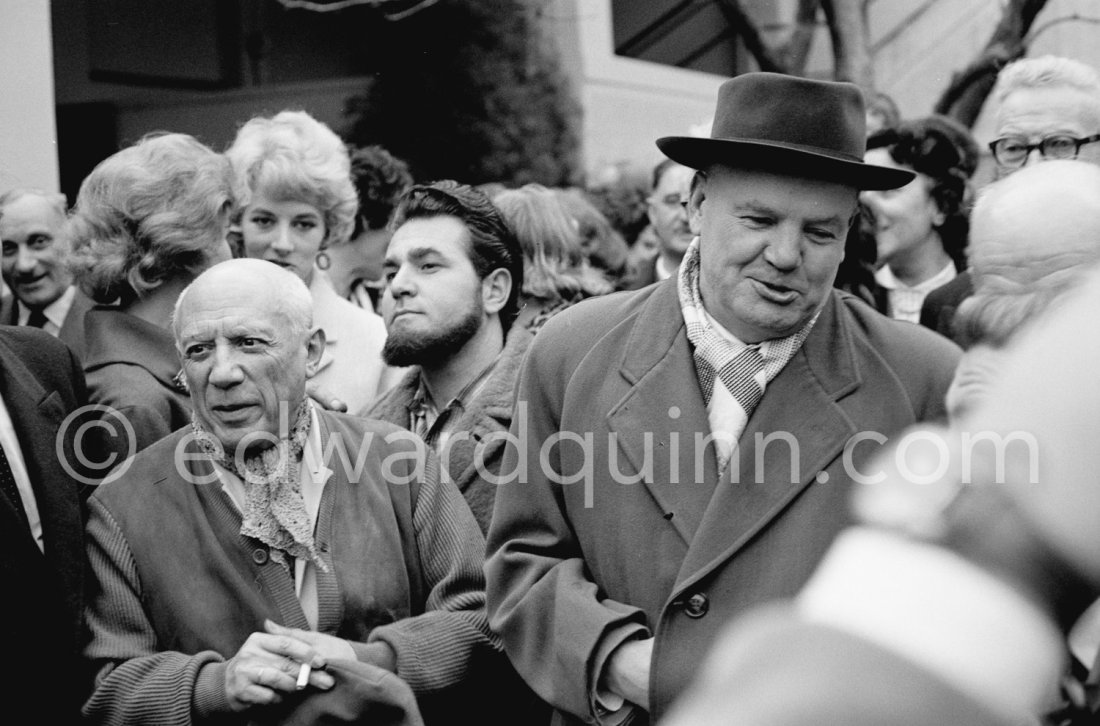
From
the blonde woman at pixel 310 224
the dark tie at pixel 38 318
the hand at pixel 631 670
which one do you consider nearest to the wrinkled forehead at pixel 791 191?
the hand at pixel 631 670

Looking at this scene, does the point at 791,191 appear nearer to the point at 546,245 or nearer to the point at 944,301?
the point at 944,301

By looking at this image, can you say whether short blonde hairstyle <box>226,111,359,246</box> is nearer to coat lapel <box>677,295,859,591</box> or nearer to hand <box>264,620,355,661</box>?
hand <box>264,620,355,661</box>

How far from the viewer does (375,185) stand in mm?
6098

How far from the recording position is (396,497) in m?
3.53

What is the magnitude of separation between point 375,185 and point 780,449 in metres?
3.59

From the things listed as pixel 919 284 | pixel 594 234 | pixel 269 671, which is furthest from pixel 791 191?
pixel 594 234

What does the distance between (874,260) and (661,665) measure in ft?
8.18

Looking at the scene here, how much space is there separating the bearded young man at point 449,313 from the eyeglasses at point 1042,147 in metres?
1.59

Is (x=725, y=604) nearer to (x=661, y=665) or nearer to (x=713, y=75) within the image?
(x=661, y=665)

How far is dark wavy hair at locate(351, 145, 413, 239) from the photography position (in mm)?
6074

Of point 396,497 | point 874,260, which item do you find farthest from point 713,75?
point 396,497

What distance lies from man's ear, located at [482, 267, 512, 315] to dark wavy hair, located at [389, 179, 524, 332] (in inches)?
0.6

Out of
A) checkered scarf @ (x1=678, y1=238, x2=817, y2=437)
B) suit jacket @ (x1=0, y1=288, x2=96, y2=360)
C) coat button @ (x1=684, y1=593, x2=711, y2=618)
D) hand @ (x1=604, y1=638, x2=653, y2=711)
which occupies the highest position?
checkered scarf @ (x1=678, y1=238, x2=817, y2=437)

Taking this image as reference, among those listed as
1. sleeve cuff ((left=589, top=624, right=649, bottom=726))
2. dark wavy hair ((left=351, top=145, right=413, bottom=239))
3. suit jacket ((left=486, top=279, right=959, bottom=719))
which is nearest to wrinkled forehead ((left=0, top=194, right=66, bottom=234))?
dark wavy hair ((left=351, top=145, right=413, bottom=239))
